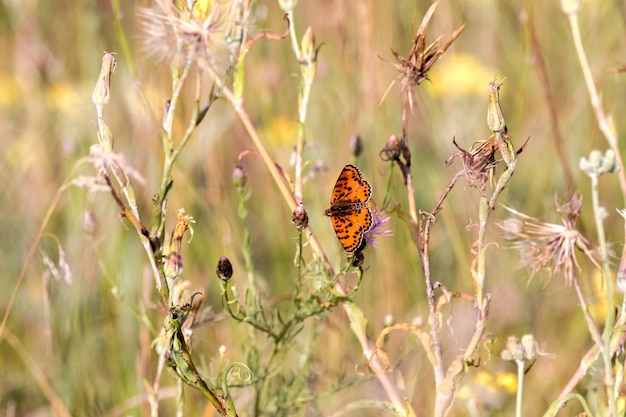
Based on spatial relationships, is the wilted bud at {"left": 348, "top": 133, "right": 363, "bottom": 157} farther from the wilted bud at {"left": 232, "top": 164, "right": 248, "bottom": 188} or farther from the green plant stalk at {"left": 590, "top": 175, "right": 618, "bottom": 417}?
the green plant stalk at {"left": 590, "top": 175, "right": 618, "bottom": 417}

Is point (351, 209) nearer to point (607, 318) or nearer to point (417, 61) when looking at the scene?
point (417, 61)

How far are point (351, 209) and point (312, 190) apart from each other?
3.09 feet

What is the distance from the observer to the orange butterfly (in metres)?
1.08

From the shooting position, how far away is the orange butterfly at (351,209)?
3.55ft

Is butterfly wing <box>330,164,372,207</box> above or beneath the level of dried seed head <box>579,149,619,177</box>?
above

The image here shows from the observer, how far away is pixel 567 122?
2291 mm

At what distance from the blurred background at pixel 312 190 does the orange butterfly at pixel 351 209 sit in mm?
247

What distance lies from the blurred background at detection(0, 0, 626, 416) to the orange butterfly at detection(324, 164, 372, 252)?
0.81 feet

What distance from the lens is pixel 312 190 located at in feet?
6.86

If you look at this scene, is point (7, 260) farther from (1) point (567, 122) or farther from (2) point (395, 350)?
(1) point (567, 122)

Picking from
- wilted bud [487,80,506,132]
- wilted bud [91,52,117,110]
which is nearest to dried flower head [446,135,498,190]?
wilted bud [487,80,506,132]

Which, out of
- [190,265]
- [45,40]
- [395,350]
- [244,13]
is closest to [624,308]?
[244,13]

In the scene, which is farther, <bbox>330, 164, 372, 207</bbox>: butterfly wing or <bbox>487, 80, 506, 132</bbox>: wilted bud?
<bbox>330, 164, 372, 207</bbox>: butterfly wing

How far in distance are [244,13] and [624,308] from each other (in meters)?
0.65
